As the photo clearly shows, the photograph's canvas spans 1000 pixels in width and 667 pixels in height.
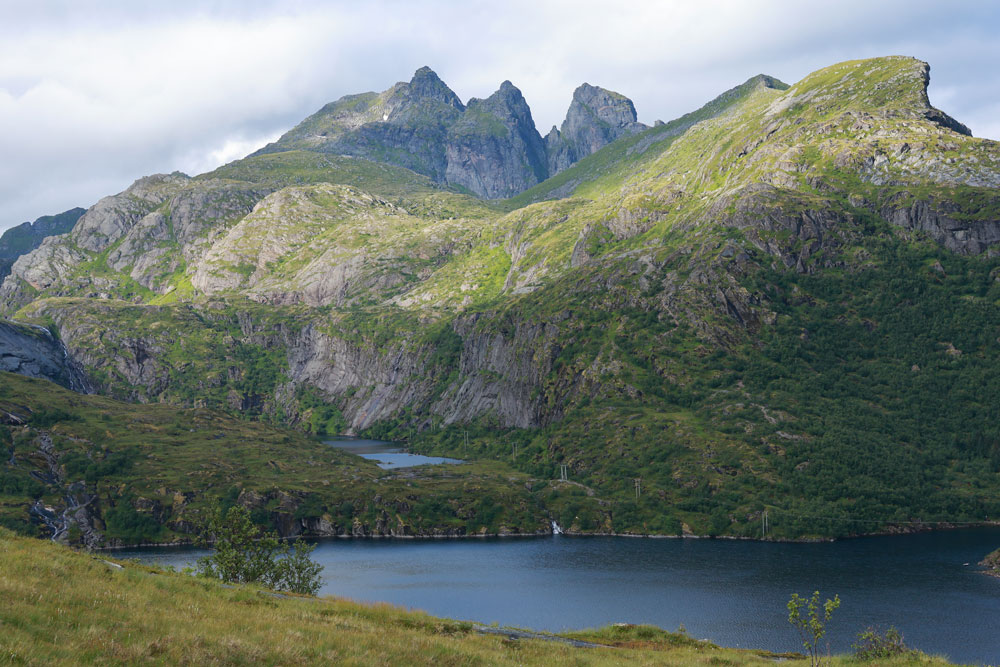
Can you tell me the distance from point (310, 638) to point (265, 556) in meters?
70.2

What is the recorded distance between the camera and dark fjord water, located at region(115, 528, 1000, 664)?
126875mm

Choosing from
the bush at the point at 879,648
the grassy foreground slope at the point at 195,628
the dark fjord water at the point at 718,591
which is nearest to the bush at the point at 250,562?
the grassy foreground slope at the point at 195,628

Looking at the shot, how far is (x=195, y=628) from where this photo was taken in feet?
97.6

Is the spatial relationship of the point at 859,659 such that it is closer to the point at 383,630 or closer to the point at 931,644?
the point at 383,630

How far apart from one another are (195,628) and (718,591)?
147m

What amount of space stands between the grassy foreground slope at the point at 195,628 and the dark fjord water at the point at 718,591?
3362 inches

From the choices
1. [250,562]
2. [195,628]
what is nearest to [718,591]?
[250,562]

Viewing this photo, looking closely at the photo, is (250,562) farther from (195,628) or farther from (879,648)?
(879,648)

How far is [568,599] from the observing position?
153 meters

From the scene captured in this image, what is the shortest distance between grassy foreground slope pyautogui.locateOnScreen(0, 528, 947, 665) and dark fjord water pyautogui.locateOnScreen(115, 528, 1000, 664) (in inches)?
3362

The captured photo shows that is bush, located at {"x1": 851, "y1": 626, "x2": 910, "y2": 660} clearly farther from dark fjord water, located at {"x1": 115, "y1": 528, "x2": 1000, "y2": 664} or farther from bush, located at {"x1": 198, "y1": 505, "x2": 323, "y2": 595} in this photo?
dark fjord water, located at {"x1": 115, "y1": 528, "x2": 1000, "y2": 664}

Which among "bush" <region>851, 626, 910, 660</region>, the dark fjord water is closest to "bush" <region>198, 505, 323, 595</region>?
the dark fjord water

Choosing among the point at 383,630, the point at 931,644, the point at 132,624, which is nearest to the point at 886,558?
the point at 931,644

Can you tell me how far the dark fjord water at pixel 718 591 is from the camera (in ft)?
416
